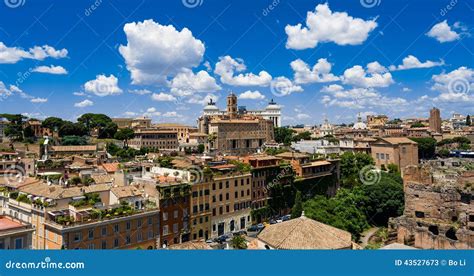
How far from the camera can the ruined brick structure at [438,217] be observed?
60.2ft

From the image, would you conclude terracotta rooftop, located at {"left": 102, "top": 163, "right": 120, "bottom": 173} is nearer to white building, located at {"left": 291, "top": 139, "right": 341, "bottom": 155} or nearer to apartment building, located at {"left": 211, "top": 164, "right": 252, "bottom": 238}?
apartment building, located at {"left": 211, "top": 164, "right": 252, "bottom": 238}

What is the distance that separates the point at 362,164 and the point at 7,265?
3388 centimetres

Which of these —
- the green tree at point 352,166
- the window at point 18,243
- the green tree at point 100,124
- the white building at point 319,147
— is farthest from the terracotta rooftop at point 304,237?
the green tree at point 100,124

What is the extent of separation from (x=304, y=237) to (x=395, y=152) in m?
31.2

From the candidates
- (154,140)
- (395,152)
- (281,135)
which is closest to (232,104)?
(281,135)

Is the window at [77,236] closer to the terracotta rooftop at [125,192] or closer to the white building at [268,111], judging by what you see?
the terracotta rooftop at [125,192]

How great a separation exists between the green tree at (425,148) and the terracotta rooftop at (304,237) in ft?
140

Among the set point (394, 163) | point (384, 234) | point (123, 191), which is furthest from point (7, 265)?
point (394, 163)

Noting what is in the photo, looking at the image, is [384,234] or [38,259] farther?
[384,234]

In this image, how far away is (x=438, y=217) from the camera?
2169 centimetres

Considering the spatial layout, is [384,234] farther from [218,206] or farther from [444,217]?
[218,206]

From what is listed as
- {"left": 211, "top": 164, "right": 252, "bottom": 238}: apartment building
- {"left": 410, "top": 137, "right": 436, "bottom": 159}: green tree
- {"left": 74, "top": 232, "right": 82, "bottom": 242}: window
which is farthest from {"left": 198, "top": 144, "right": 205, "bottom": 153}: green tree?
{"left": 74, "top": 232, "right": 82, "bottom": 242}: window

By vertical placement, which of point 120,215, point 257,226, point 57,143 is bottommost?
point 257,226

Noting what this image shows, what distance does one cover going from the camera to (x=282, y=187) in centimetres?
2847
